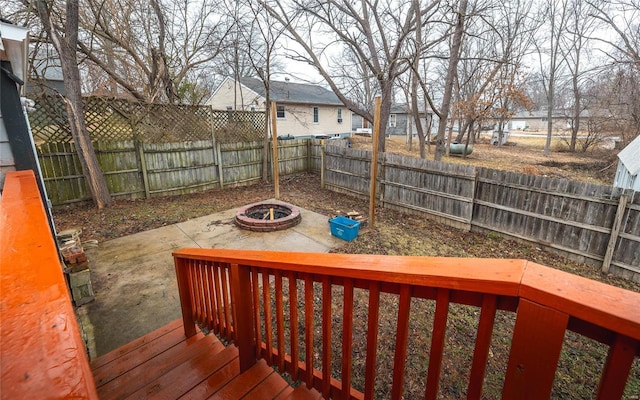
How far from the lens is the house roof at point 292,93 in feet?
64.2

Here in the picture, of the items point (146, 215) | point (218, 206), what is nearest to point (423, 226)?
point (218, 206)

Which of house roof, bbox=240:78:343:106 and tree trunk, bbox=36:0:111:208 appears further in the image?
house roof, bbox=240:78:343:106

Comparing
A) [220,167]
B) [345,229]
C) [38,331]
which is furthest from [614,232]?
[220,167]

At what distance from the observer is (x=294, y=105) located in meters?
19.4

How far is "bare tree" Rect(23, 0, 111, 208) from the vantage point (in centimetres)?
591

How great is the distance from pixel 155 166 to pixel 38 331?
8.44 m

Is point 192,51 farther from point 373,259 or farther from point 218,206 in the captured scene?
point 373,259

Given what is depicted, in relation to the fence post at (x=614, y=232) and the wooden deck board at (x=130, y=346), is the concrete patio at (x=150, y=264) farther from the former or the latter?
the fence post at (x=614, y=232)

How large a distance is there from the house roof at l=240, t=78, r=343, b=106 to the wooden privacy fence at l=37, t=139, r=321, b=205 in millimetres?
10095

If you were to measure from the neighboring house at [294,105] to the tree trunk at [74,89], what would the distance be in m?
12.6

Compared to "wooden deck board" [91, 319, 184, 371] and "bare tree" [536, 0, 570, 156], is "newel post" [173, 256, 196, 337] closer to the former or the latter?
"wooden deck board" [91, 319, 184, 371]

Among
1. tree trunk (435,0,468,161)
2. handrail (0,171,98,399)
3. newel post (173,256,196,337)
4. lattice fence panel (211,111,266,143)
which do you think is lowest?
newel post (173,256,196,337)

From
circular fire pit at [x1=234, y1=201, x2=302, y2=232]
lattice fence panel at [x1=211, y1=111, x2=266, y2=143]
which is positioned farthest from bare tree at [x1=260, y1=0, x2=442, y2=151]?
circular fire pit at [x1=234, y1=201, x2=302, y2=232]

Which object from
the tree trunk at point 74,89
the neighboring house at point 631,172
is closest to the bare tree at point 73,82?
the tree trunk at point 74,89
